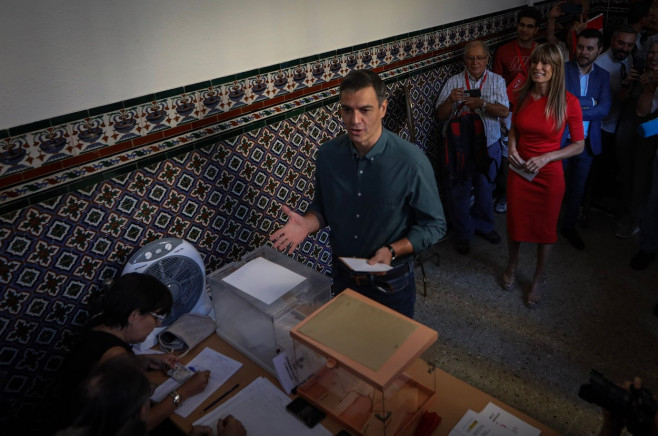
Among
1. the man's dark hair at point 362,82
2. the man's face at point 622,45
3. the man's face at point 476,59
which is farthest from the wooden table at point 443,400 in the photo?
A: the man's face at point 622,45

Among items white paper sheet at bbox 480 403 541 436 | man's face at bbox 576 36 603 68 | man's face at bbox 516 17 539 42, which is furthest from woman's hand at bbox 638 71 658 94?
white paper sheet at bbox 480 403 541 436

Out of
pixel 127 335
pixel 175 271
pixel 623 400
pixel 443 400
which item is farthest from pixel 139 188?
pixel 623 400

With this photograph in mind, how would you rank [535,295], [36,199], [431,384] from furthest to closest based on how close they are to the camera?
[535,295], [36,199], [431,384]

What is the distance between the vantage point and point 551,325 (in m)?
3.56

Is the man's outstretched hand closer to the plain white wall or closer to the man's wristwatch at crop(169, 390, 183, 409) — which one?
the man's wristwatch at crop(169, 390, 183, 409)

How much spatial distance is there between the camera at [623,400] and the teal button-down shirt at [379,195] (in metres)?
0.89

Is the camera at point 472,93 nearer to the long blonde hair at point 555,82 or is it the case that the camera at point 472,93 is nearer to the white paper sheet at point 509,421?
the long blonde hair at point 555,82

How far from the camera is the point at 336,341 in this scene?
179 centimetres

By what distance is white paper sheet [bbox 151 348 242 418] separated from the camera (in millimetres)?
2006

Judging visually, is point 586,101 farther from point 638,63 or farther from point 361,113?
point 361,113

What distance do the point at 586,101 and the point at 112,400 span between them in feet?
13.4

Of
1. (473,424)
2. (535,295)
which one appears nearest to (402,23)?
→ (535,295)

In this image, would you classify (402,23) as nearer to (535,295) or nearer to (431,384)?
(535,295)

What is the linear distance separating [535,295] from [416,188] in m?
1.97
